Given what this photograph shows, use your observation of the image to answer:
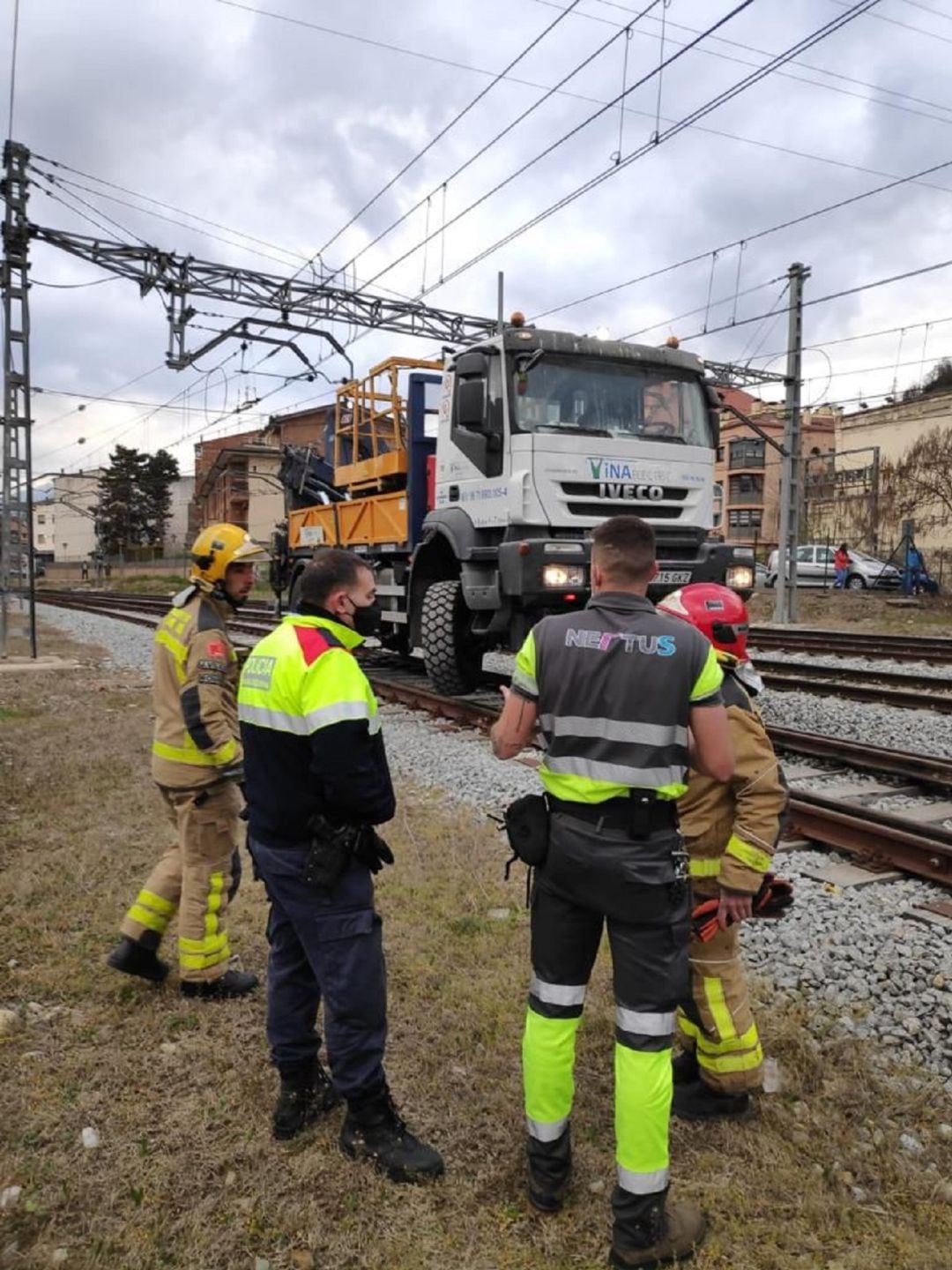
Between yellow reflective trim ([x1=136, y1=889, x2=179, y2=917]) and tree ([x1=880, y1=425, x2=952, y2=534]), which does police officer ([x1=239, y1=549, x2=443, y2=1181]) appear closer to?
yellow reflective trim ([x1=136, y1=889, x2=179, y2=917])

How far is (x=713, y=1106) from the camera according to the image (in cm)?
289

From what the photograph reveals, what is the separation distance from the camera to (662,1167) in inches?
92.7

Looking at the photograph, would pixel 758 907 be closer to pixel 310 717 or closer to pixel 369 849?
pixel 369 849

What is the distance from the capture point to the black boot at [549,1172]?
2.50 meters

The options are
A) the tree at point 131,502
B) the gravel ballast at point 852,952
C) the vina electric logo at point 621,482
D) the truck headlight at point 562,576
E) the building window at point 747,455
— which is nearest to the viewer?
the gravel ballast at point 852,952

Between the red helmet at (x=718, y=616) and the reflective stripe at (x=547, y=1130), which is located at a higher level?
the red helmet at (x=718, y=616)

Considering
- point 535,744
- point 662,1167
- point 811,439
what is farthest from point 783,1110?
point 811,439

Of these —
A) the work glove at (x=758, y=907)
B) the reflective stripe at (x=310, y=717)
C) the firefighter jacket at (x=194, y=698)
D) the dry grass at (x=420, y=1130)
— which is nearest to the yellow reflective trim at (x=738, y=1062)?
the dry grass at (x=420, y=1130)

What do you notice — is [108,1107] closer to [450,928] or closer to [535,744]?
[450,928]

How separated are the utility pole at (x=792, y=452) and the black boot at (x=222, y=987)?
18812 millimetres

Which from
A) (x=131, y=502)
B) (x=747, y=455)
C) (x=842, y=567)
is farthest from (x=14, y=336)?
(x=131, y=502)

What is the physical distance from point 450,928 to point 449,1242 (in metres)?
1.85

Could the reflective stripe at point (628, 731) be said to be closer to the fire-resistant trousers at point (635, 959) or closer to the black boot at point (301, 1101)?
the fire-resistant trousers at point (635, 959)

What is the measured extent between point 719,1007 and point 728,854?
559mm
